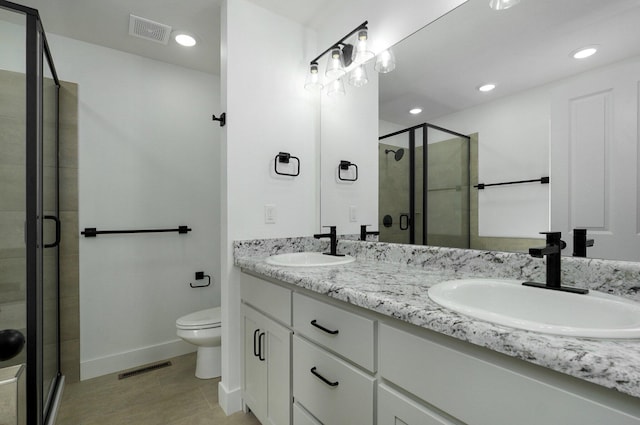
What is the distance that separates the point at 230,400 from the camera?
1720 millimetres

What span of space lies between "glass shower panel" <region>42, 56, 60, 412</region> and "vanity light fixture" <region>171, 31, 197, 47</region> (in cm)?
78


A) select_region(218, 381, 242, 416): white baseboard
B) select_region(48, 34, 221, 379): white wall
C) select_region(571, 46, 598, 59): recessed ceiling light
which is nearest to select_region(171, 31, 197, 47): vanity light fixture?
select_region(48, 34, 221, 379): white wall

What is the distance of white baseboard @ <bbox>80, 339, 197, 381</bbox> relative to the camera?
2.12m

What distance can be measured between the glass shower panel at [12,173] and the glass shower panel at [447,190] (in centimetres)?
184

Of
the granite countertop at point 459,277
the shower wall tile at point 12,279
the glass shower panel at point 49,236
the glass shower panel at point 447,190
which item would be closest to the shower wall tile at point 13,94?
the glass shower panel at point 49,236

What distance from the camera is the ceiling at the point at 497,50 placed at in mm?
918

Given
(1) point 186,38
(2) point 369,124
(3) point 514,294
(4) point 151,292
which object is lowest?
(4) point 151,292

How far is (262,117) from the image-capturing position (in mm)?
1868

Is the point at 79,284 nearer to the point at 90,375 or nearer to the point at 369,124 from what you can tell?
the point at 90,375

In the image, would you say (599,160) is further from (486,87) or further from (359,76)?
(359,76)

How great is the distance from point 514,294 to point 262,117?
1.59 metres

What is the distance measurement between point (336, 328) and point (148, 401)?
1.58 meters

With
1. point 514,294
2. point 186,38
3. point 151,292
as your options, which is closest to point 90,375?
point 151,292

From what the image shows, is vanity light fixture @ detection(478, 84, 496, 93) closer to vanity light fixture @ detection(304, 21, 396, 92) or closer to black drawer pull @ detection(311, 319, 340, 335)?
vanity light fixture @ detection(304, 21, 396, 92)
